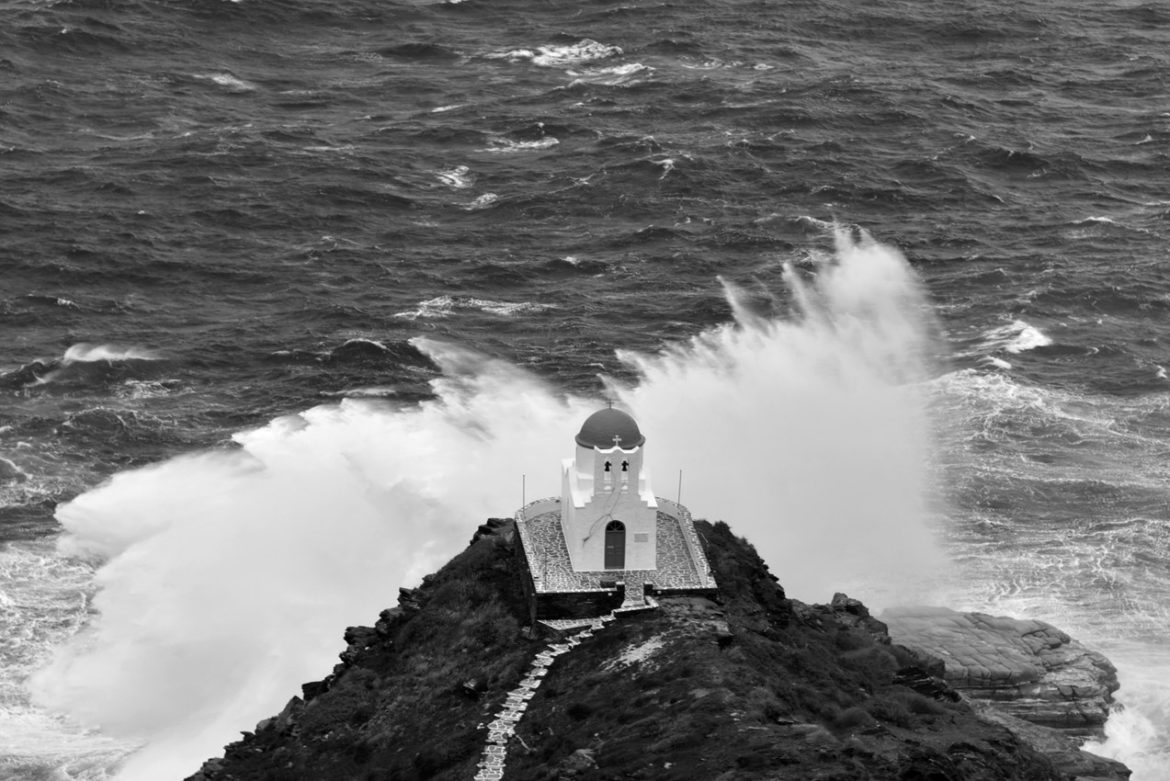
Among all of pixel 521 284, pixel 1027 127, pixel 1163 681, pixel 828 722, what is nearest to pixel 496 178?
pixel 521 284

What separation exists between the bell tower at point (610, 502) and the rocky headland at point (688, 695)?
2.98 metres

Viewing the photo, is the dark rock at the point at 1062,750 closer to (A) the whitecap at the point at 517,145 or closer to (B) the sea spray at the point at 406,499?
(B) the sea spray at the point at 406,499

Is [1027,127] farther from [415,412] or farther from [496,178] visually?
[415,412]

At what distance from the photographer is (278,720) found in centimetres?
9456

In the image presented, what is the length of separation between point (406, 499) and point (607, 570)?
36.4 metres

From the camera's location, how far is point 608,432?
299 feet

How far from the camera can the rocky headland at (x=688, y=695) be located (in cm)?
8038

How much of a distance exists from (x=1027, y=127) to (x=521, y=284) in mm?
55686

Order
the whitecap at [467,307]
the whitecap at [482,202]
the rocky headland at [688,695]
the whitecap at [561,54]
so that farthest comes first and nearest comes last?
1. the whitecap at [561,54]
2. the whitecap at [482,202]
3. the whitecap at [467,307]
4. the rocky headland at [688,695]

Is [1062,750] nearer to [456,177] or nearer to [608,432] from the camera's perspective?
[608,432]

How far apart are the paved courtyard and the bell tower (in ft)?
2.04

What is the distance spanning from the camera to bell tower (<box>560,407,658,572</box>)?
299 feet

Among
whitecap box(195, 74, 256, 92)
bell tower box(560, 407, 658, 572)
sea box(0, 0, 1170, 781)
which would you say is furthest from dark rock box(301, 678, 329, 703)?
whitecap box(195, 74, 256, 92)

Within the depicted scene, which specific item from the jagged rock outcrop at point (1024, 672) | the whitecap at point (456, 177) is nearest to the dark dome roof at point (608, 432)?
the jagged rock outcrop at point (1024, 672)
